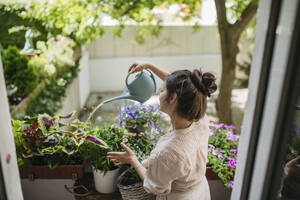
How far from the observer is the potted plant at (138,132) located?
1.13 m

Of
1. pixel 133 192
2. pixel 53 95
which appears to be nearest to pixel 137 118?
pixel 133 192

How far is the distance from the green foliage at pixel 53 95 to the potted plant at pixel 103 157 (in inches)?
59.8

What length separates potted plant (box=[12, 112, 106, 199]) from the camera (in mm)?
1135

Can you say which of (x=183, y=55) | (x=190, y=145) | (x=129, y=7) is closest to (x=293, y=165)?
(x=190, y=145)

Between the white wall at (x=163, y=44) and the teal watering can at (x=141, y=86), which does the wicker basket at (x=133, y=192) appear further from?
the white wall at (x=163, y=44)

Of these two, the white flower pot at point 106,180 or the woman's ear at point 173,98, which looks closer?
the woman's ear at point 173,98

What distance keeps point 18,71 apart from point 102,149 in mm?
1826

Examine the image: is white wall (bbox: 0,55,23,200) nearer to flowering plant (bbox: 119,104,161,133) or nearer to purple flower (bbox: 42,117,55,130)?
purple flower (bbox: 42,117,55,130)

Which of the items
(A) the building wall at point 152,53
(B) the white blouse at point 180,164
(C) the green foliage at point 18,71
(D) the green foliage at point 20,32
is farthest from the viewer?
(A) the building wall at point 152,53

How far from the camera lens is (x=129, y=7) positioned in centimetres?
248

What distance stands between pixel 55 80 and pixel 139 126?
7.08 ft

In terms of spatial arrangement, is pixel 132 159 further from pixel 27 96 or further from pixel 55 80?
pixel 55 80

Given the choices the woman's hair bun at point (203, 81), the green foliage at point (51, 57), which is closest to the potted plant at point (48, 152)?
the woman's hair bun at point (203, 81)

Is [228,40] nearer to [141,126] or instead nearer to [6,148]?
[141,126]
